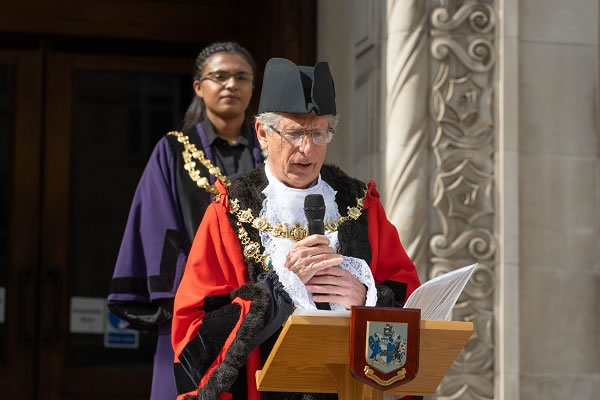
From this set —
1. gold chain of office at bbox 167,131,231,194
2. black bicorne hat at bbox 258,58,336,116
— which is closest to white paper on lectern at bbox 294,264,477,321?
black bicorne hat at bbox 258,58,336,116

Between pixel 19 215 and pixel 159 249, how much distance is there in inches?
93.1

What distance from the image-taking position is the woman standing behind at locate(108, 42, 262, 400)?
18.7 feet

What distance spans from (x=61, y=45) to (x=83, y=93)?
321mm

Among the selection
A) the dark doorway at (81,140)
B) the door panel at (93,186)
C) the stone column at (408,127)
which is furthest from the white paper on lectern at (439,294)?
the door panel at (93,186)

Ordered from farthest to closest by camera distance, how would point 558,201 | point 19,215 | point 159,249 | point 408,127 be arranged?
point 19,215, point 558,201, point 408,127, point 159,249

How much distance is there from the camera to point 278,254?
448 cm

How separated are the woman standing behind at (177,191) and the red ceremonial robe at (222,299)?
1.12m

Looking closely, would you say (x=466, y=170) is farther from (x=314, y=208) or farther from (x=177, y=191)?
(x=314, y=208)

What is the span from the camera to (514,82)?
6.45 m

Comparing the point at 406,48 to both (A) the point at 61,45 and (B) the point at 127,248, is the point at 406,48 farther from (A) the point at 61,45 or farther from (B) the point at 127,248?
(A) the point at 61,45

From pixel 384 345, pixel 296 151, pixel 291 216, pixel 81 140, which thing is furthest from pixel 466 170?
pixel 81 140

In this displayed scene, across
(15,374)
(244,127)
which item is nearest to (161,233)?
(244,127)

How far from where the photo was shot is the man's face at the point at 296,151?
14.5 feet

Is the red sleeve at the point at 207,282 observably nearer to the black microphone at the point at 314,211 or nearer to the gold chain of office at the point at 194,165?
the black microphone at the point at 314,211
